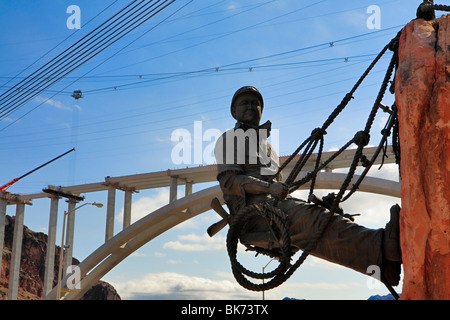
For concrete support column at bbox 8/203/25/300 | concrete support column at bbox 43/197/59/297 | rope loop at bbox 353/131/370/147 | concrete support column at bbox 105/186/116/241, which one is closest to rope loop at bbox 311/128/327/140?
rope loop at bbox 353/131/370/147

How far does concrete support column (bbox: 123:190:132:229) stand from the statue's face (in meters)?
23.5

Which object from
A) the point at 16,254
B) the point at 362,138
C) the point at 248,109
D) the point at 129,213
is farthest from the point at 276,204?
the point at 16,254

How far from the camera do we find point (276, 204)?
523cm

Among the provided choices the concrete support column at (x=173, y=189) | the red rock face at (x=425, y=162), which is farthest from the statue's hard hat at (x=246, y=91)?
the concrete support column at (x=173, y=189)

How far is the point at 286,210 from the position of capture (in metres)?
5.11

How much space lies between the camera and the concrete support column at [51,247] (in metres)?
30.6

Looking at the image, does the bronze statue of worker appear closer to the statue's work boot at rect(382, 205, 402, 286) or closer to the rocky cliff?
the statue's work boot at rect(382, 205, 402, 286)

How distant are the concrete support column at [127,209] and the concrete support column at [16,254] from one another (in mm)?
8064

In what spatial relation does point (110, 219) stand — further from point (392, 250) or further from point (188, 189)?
point (392, 250)

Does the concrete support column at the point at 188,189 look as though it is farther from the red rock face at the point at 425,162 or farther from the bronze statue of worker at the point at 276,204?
the red rock face at the point at 425,162

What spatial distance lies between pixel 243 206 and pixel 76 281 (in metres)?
26.8

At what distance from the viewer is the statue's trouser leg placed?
4.50 meters

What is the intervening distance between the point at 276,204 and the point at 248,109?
1369mm
